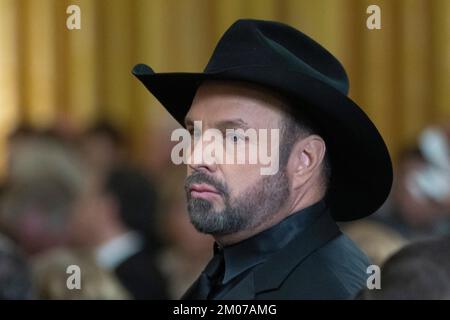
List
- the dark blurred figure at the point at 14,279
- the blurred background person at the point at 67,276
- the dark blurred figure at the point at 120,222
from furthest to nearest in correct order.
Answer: the dark blurred figure at the point at 120,222 < the blurred background person at the point at 67,276 < the dark blurred figure at the point at 14,279

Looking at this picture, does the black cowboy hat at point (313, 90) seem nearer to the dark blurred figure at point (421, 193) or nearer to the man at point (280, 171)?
the man at point (280, 171)

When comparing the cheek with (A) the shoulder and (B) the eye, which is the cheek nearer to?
(B) the eye

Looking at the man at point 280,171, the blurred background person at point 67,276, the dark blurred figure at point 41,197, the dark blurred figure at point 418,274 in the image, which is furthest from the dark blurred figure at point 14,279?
the dark blurred figure at point 41,197

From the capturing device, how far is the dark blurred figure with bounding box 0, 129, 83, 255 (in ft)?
15.4

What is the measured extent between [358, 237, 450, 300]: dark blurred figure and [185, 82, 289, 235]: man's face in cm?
59

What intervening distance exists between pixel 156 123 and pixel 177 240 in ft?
5.45

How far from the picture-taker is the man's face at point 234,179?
2.36 meters

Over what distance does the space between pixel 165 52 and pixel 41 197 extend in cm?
168

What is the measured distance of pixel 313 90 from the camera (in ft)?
7.86

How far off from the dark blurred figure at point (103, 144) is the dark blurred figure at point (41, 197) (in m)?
0.71

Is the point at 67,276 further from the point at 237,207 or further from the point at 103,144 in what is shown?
the point at 103,144

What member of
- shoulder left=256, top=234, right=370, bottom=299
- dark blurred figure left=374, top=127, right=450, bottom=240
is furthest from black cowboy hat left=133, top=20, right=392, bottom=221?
dark blurred figure left=374, top=127, right=450, bottom=240

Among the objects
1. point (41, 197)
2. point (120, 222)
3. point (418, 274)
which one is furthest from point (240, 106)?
point (41, 197)

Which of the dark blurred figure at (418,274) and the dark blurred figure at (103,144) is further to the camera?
the dark blurred figure at (103,144)
